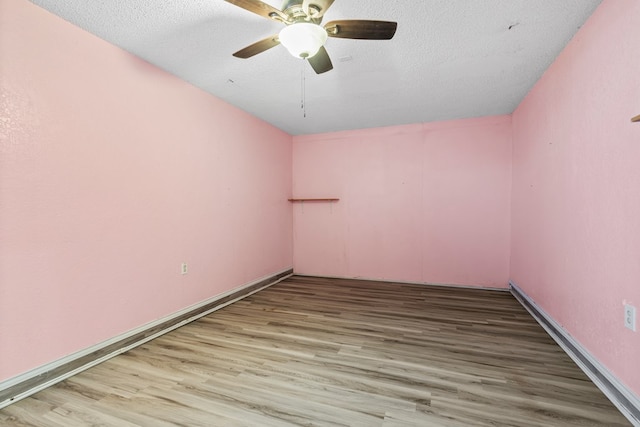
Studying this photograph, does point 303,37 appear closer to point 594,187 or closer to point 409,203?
point 594,187

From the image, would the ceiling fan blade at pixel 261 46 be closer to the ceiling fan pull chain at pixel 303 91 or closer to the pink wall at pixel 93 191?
the ceiling fan pull chain at pixel 303 91

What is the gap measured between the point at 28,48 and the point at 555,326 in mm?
4203

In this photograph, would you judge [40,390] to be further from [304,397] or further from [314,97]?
[314,97]

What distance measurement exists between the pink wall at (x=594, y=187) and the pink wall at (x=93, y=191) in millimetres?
3218

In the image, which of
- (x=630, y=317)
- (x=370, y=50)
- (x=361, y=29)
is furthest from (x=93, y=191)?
(x=630, y=317)

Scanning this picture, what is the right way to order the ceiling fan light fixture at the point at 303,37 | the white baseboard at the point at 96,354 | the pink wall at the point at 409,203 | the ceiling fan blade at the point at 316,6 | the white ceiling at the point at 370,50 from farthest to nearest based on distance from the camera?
the pink wall at the point at 409,203 < the white ceiling at the point at 370,50 < the white baseboard at the point at 96,354 < the ceiling fan light fixture at the point at 303,37 < the ceiling fan blade at the point at 316,6

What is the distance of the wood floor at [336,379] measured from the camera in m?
1.54

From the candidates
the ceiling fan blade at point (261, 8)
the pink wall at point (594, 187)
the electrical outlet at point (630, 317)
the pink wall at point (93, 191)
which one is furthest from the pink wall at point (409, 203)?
the ceiling fan blade at point (261, 8)

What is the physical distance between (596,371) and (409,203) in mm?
2809

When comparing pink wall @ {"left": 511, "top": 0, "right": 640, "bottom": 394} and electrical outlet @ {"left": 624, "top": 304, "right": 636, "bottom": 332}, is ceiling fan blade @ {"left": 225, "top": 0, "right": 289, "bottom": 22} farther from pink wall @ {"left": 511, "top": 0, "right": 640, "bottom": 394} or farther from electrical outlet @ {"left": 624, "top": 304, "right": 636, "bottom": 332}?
electrical outlet @ {"left": 624, "top": 304, "right": 636, "bottom": 332}

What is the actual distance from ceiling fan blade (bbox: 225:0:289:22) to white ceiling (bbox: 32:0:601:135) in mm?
369

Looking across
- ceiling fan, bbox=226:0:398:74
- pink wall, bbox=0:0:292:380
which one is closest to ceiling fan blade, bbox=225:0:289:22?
ceiling fan, bbox=226:0:398:74

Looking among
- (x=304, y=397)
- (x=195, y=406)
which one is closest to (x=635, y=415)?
(x=304, y=397)

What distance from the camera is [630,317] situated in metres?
1.53
